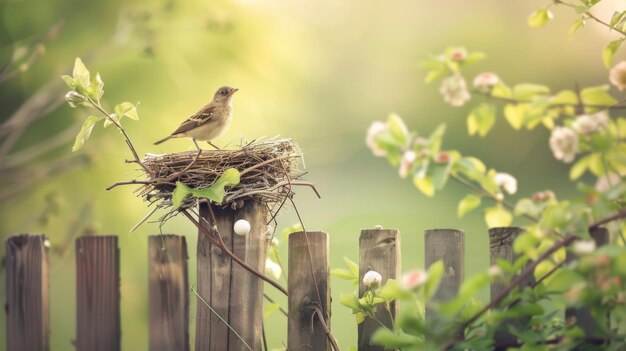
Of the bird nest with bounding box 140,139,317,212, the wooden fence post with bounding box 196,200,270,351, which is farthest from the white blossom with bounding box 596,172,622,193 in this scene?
the wooden fence post with bounding box 196,200,270,351

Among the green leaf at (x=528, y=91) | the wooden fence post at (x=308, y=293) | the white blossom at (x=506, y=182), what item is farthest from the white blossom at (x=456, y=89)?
the wooden fence post at (x=308, y=293)

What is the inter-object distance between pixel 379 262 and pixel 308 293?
318 millimetres

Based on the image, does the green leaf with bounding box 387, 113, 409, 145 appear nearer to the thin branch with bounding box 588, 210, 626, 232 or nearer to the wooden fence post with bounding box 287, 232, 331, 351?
the thin branch with bounding box 588, 210, 626, 232

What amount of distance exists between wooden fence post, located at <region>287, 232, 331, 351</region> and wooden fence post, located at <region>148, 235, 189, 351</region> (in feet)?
1.57

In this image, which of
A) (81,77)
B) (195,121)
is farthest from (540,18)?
(195,121)

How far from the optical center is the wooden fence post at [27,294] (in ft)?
11.3

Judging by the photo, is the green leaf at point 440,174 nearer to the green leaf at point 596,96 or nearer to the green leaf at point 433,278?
the green leaf at point 433,278

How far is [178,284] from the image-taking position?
10.8ft

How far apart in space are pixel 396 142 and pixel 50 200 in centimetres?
410

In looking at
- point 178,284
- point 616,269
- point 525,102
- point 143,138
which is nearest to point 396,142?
point 525,102

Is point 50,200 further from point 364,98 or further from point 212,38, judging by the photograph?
point 364,98

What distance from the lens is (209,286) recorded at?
10.5ft

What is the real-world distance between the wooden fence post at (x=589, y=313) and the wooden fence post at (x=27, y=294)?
7.29ft

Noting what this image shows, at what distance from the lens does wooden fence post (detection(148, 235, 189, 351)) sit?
328 cm
